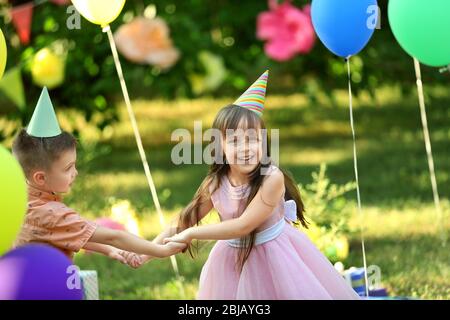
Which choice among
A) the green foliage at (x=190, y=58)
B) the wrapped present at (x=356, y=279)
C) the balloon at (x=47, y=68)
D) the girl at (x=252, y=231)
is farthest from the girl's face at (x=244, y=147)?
the balloon at (x=47, y=68)

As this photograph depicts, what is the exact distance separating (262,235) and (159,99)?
7.22 meters

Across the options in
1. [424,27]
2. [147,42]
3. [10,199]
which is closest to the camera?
[10,199]

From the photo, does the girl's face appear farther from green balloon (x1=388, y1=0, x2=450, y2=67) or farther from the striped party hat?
green balloon (x1=388, y1=0, x2=450, y2=67)

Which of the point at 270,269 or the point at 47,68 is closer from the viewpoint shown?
the point at 270,269

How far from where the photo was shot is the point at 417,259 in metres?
5.26

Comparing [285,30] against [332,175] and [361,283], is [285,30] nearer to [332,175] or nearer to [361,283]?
[332,175]

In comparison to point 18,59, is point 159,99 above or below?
below

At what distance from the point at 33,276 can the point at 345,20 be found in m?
1.78

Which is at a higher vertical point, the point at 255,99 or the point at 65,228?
the point at 255,99

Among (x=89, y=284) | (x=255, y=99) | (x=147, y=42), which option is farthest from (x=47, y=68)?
(x=255, y=99)

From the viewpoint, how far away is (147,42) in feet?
23.2

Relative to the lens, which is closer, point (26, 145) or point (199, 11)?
point (26, 145)
